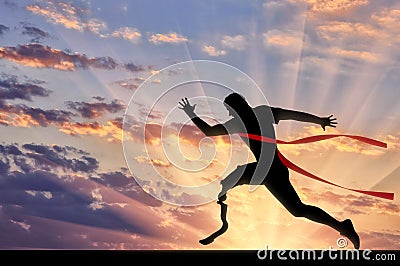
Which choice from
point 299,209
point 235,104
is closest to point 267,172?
point 299,209

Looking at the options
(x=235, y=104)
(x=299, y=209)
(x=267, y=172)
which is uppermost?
(x=235, y=104)

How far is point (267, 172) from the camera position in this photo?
48.5 ft

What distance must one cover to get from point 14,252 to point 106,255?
1977mm

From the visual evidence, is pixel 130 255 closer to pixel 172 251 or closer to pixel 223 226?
pixel 172 251

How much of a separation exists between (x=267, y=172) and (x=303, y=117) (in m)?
1.75

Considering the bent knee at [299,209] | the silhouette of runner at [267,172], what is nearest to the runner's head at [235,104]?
the silhouette of runner at [267,172]

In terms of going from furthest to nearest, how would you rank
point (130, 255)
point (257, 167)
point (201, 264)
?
point (257, 167) → point (130, 255) → point (201, 264)

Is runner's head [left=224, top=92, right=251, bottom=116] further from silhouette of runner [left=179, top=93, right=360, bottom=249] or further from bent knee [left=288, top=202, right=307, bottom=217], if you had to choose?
bent knee [left=288, top=202, right=307, bottom=217]

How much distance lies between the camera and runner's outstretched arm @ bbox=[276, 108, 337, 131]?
1487cm

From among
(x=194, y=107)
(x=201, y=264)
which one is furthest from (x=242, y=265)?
(x=194, y=107)

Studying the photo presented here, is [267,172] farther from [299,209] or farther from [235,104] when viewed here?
[235,104]

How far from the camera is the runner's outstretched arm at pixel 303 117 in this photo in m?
14.9

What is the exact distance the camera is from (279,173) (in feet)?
48.7

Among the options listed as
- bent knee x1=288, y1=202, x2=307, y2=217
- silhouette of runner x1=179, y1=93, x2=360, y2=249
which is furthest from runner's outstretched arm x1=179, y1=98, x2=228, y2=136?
bent knee x1=288, y1=202, x2=307, y2=217
